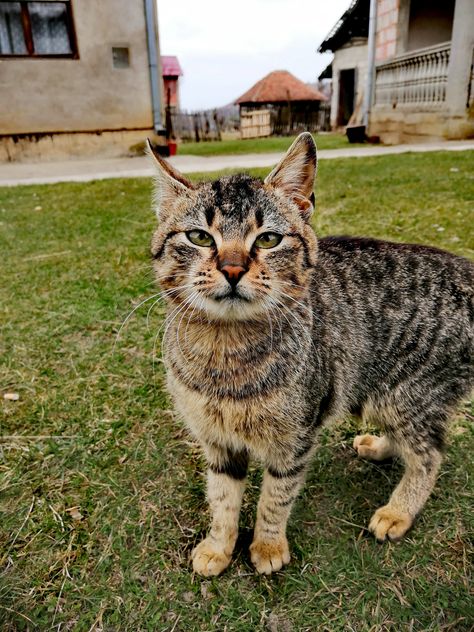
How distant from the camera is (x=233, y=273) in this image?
166cm

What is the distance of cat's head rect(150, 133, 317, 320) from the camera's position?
5.58 ft

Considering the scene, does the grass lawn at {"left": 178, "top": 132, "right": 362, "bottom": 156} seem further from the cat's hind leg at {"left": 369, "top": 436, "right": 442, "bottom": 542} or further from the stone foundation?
the cat's hind leg at {"left": 369, "top": 436, "right": 442, "bottom": 542}

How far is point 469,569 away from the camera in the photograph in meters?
1.93

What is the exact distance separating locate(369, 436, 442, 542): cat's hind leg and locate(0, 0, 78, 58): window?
12.7 m

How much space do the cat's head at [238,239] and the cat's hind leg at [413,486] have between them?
96 centimetres

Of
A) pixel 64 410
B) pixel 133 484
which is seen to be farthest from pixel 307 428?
Result: pixel 64 410

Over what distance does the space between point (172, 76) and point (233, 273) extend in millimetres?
35644

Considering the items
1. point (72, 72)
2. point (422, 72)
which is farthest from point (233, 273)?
point (422, 72)

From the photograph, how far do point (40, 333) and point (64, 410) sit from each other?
3.30ft

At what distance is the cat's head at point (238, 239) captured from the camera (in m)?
1.70

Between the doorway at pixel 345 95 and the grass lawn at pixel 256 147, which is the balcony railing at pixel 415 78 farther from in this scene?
the doorway at pixel 345 95

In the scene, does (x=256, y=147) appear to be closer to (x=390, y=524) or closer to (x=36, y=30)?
(x=36, y=30)

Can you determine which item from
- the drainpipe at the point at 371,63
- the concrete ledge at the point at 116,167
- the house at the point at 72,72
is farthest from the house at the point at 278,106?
the concrete ledge at the point at 116,167

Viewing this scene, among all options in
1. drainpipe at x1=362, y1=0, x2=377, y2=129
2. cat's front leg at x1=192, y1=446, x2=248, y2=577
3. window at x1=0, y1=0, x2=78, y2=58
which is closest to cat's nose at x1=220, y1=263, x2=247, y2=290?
cat's front leg at x1=192, y1=446, x2=248, y2=577
